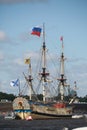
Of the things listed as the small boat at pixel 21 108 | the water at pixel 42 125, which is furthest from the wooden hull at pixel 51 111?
the water at pixel 42 125

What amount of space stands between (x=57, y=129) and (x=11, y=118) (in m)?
72.7

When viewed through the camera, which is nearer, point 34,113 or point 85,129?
point 85,129

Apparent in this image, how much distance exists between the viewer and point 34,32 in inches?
6609

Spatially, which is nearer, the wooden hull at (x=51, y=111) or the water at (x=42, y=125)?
the water at (x=42, y=125)

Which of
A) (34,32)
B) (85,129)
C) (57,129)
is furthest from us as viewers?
(34,32)

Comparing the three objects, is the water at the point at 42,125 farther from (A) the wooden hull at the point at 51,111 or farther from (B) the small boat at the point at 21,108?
(B) the small boat at the point at 21,108

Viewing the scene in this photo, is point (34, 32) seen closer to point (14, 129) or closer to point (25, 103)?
point (25, 103)

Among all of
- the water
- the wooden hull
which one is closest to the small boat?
the wooden hull

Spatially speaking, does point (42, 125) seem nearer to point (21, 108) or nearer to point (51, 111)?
point (51, 111)

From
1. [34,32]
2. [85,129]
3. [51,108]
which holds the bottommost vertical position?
[85,129]

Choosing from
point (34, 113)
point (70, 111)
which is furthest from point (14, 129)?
point (70, 111)

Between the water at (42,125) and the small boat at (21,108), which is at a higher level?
the small boat at (21,108)

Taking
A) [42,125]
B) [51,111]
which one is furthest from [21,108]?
[42,125]

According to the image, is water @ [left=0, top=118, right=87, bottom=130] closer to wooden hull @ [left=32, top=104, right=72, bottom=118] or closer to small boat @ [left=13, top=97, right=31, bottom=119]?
wooden hull @ [left=32, top=104, right=72, bottom=118]
